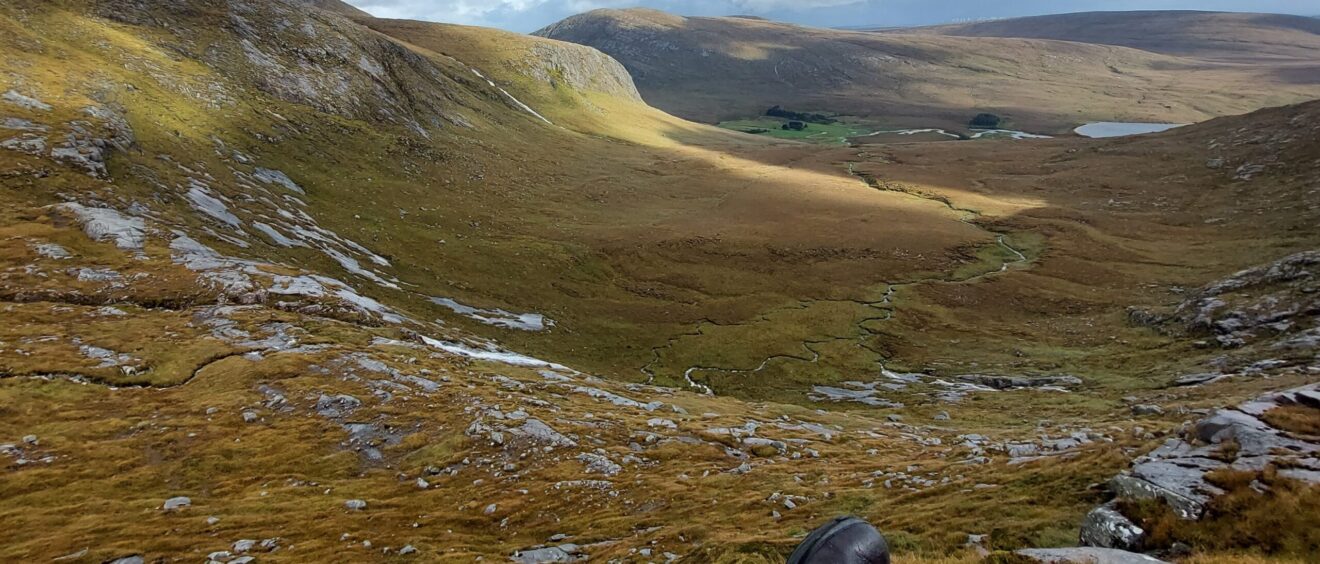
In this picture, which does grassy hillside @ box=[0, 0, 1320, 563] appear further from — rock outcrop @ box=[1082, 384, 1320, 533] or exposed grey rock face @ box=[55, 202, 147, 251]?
rock outcrop @ box=[1082, 384, 1320, 533]

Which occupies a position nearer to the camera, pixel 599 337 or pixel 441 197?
pixel 599 337

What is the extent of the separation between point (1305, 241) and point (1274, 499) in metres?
100

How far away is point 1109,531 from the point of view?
14344 mm

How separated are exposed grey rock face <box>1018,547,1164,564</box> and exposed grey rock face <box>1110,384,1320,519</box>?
9.00 feet

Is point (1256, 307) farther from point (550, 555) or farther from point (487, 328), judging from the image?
point (487, 328)

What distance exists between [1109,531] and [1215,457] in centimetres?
555

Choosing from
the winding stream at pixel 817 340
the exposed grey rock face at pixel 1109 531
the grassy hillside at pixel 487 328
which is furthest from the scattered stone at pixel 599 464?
the winding stream at pixel 817 340

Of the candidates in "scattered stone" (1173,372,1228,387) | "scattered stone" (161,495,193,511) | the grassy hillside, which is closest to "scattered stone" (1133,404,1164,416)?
the grassy hillside

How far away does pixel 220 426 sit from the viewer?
30.6 meters

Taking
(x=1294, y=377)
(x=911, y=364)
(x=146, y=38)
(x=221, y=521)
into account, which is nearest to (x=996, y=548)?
(x=221, y=521)

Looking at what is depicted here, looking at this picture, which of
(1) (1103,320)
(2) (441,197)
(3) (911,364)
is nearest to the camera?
(3) (911,364)

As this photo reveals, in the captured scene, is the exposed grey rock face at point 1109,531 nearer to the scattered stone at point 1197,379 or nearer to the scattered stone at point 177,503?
the scattered stone at point 177,503

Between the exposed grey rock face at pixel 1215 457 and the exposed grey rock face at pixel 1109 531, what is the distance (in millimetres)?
1113

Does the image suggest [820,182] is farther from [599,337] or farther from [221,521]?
[221,521]
